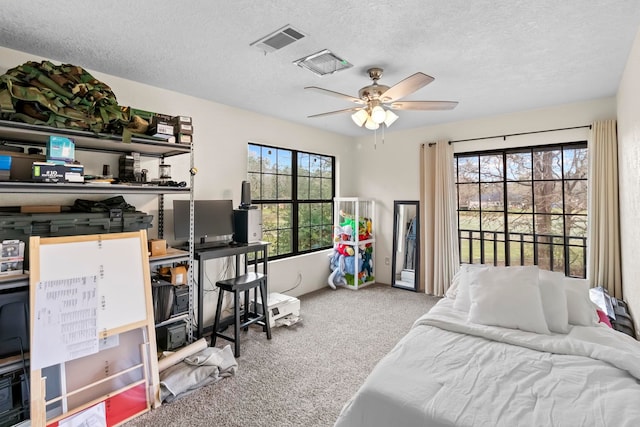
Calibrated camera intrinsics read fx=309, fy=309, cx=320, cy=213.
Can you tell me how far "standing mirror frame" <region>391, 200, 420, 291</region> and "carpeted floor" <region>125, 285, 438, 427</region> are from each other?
820 millimetres

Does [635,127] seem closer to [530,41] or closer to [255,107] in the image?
[530,41]

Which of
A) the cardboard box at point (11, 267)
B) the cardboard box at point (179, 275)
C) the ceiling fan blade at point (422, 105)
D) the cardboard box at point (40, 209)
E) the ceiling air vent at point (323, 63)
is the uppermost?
the ceiling air vent at point (323, 63)

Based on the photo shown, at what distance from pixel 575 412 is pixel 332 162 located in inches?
176

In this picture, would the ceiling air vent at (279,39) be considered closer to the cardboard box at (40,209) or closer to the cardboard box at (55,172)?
the cardboard box at (55,172)

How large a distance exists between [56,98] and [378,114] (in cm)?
226

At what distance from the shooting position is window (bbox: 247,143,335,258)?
4.14 metres

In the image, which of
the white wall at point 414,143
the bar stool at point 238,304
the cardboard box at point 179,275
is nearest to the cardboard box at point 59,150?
the cardboard box at point 179,275

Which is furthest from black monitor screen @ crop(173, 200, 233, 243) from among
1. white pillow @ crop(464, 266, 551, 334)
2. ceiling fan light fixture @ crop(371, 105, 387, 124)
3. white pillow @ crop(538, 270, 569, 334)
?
white pillow @ crop(538, 270, 569, 334)

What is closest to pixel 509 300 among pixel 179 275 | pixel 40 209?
pixel 179 275

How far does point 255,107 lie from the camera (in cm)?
369

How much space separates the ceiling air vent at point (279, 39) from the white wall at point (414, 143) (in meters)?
2.27

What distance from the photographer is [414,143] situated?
15.8 ft

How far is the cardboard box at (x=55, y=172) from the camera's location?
194 cm

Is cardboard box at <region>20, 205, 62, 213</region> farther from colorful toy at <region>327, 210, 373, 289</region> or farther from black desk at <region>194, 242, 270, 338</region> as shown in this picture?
colorful toy at <region>327, 210, 373, 289</region>
